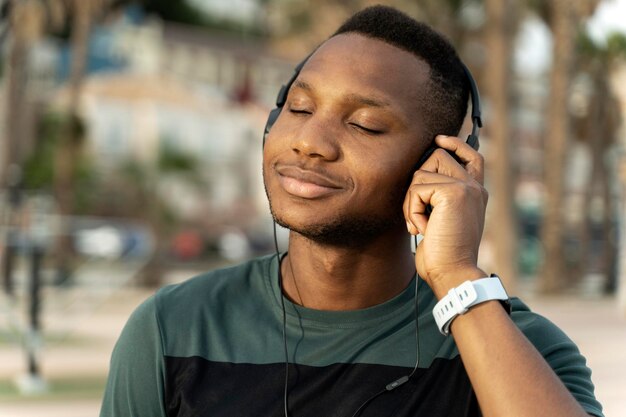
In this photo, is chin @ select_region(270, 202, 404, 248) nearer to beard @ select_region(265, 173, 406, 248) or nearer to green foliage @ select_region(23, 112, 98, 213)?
beard @ select_region(265, 173, 406, 248)

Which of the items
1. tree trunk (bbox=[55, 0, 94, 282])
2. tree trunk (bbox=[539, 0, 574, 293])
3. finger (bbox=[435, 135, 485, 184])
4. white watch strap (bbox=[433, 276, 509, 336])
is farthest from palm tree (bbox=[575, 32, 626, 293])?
white watch strap (bbox=[433, 276, 509, 336])

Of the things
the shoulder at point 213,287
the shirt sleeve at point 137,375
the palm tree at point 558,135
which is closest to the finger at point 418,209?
the shoulder at point 213,287

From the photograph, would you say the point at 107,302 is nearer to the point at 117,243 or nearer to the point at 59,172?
the point at 117,243

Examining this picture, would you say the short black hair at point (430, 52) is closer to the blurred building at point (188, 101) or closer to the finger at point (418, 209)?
the finger at point (418, 209)

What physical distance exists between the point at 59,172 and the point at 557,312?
45.9 feet

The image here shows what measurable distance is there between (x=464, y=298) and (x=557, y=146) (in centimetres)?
2291

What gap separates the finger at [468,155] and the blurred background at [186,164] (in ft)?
1.03

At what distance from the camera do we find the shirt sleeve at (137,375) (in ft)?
6.53

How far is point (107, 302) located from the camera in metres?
19.6

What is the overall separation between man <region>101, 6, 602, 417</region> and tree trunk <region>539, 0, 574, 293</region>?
2143 centimetres

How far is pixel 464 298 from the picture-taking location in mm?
1904

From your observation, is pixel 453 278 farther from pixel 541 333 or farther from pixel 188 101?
pixel 188 101

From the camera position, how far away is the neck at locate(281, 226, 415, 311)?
2.09 m

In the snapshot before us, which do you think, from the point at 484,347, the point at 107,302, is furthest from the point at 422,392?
the point at 107,302
